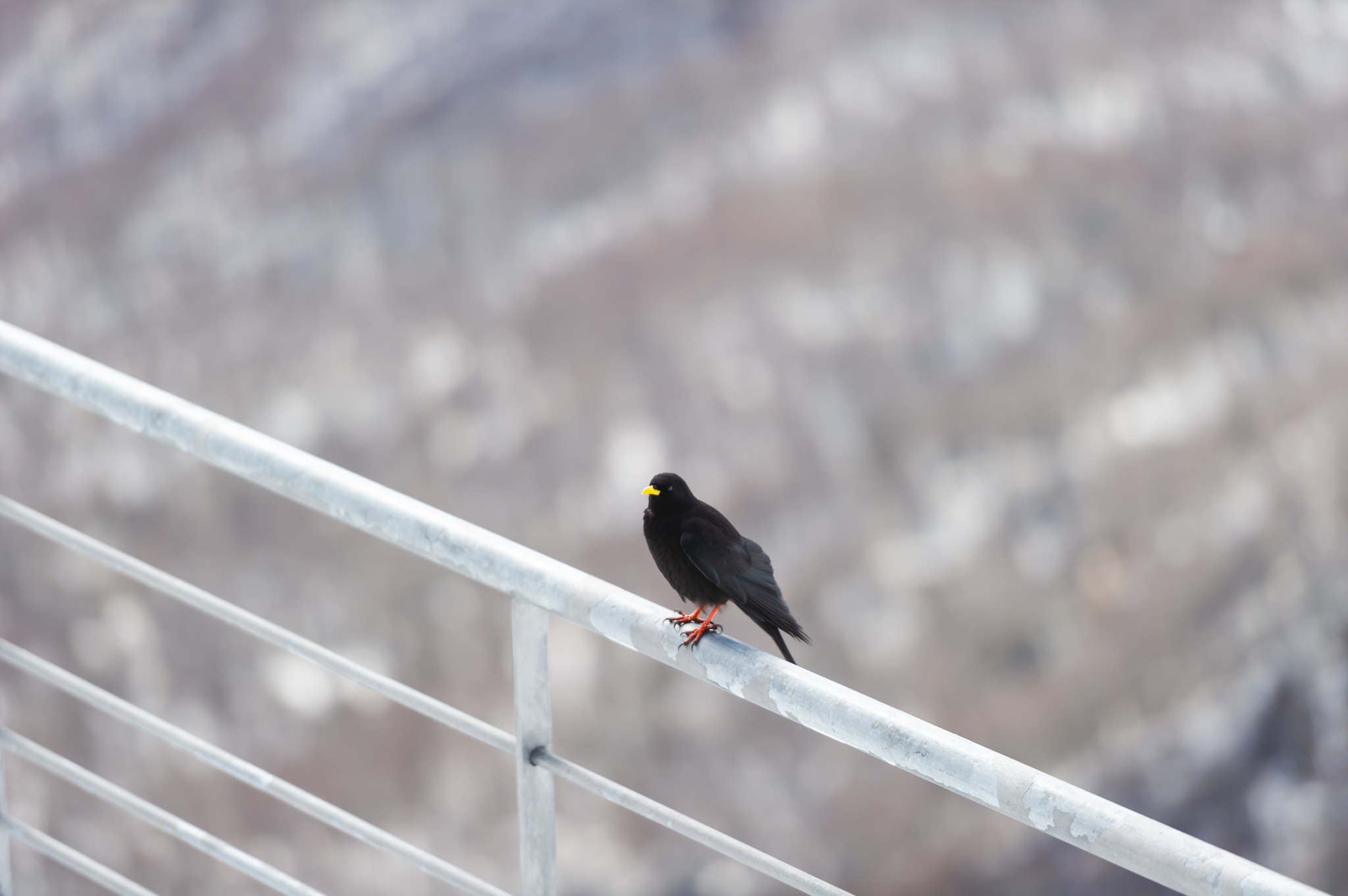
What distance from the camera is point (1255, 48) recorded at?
741 centimetres

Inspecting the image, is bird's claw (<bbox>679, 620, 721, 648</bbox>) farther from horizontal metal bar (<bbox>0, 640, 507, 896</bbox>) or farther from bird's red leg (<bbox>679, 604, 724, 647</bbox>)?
horizontal metal bar (<bbox>0, 640, 507, 896</bbox>)

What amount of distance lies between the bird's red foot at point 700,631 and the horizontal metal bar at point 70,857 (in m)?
0.38

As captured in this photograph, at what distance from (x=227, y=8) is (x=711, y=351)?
127 inches

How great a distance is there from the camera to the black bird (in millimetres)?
728

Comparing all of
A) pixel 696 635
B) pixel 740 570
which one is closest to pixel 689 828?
pixel 696 635

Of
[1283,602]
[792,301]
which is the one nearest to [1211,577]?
[1283,602]

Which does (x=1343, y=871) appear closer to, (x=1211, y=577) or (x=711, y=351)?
(x=1211, y=577)

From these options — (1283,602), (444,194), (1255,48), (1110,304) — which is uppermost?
(1255,48)

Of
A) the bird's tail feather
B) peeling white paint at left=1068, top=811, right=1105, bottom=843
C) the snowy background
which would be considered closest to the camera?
peeling white paint at left=1068, top=811, right=1105, bottom=843

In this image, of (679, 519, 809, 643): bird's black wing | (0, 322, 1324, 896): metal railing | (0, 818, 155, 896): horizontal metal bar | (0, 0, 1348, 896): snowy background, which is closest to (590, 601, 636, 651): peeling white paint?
(0, 322, 1324, 896): metal railing

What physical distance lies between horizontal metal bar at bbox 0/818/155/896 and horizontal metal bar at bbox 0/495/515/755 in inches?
6.9

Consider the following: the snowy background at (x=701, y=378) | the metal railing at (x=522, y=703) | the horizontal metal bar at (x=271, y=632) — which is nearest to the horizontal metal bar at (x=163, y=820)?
the metal railing at (x=522, y=703)

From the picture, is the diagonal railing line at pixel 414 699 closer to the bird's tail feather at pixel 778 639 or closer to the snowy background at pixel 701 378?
the bird's tail feather at pixel 778 639

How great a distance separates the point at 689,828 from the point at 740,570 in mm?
186
